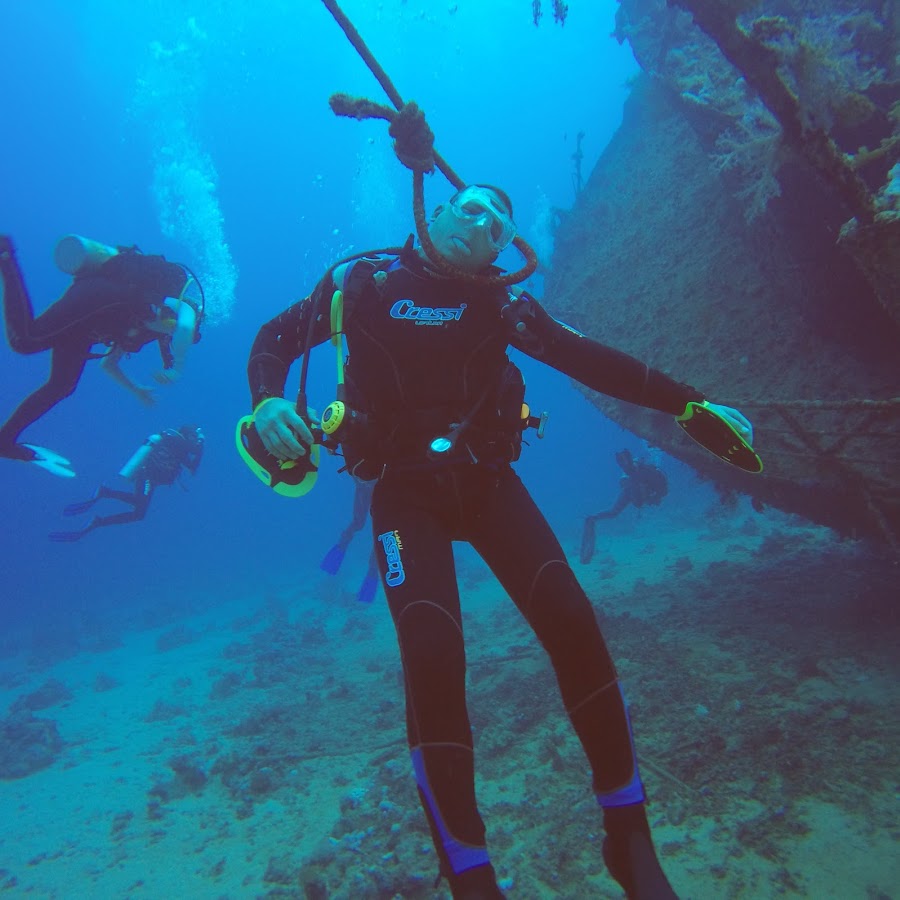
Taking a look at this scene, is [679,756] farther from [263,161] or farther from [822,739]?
[263,161]

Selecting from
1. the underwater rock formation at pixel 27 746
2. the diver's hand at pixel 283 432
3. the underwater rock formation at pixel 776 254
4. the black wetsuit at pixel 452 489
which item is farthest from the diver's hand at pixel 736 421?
the underwater rock formation at pixel 27 746

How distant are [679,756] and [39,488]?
88.9 meters

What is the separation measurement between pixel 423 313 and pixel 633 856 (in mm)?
2595

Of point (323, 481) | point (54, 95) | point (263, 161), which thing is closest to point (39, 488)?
point (323, 481)

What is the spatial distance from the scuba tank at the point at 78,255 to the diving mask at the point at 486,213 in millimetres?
4964

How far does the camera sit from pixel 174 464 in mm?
12281

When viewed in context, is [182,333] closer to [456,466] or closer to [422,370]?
[422,370]

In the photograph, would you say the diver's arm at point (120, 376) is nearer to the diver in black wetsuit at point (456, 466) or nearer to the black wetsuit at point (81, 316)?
the black wetsuit at point (81, 316)

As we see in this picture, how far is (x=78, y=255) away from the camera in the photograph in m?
5.81

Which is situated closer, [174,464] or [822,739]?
[822,739]

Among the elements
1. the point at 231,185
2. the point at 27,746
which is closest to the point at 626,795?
the point at 27,746

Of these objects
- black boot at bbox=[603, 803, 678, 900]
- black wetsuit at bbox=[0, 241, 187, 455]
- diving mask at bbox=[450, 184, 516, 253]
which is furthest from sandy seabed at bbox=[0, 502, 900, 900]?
black wetsuit at bbox=[0, 241, 187, 455]

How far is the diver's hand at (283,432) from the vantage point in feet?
7.89

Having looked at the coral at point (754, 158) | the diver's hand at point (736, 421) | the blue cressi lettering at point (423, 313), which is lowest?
the diver's hand at point (736, 421)
